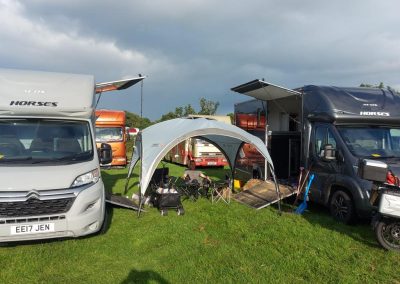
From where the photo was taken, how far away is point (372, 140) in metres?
8.52

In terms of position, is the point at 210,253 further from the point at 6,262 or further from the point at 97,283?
the point at 6,262

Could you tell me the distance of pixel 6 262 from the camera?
5641mm

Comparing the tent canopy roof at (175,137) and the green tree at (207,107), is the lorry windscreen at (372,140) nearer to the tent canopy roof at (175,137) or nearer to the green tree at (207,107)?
the tent canopy roof at (175,137)

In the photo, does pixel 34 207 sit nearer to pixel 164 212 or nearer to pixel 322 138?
pixel 164 212

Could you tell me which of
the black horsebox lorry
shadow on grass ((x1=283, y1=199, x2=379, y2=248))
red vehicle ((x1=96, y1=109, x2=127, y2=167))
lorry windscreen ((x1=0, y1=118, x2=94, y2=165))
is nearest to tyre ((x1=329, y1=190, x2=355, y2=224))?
the black horsebox lorry

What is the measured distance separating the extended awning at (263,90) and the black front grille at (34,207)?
19.3 ft

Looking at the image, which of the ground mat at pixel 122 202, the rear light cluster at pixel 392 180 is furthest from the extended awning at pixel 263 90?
the ground mat at pixel 122 202

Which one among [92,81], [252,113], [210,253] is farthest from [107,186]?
[210,253]

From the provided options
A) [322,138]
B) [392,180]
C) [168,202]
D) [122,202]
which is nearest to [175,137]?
[168,202]

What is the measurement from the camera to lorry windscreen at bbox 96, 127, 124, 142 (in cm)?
2084

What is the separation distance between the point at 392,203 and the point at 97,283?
4.52 m

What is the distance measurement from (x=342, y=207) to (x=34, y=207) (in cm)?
608

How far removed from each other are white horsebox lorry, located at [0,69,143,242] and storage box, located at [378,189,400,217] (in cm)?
464

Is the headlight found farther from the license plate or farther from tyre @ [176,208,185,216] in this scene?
tyre @ [176,208,185,216]
